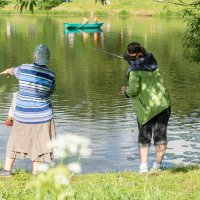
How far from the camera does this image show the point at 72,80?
99.2ft

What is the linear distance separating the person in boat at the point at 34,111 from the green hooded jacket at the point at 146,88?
3.67 ft

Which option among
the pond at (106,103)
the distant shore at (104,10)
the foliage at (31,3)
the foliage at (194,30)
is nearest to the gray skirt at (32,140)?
the foliage at (31,3)

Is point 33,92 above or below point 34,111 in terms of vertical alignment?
above

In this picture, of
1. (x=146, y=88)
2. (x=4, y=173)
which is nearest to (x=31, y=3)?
(x=146, y=88)

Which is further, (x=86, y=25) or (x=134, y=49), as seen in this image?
(x=86, y=25)

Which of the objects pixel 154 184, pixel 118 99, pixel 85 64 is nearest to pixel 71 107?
pixel 118 99

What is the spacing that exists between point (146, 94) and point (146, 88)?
84 millimetres

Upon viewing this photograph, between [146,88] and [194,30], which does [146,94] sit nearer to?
[146,88]

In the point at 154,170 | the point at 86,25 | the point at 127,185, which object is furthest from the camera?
the point at 86,25

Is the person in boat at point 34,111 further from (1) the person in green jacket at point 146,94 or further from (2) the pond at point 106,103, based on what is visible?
(2) the pond at point 106,103

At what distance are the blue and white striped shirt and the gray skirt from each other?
0.31 ft

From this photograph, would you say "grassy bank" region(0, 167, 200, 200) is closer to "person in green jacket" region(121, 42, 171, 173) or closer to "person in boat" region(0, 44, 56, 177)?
"person in boat" region(0, 44, 56, 177)

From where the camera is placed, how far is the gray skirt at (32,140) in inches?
309

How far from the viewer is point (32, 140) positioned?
25.9 ft
